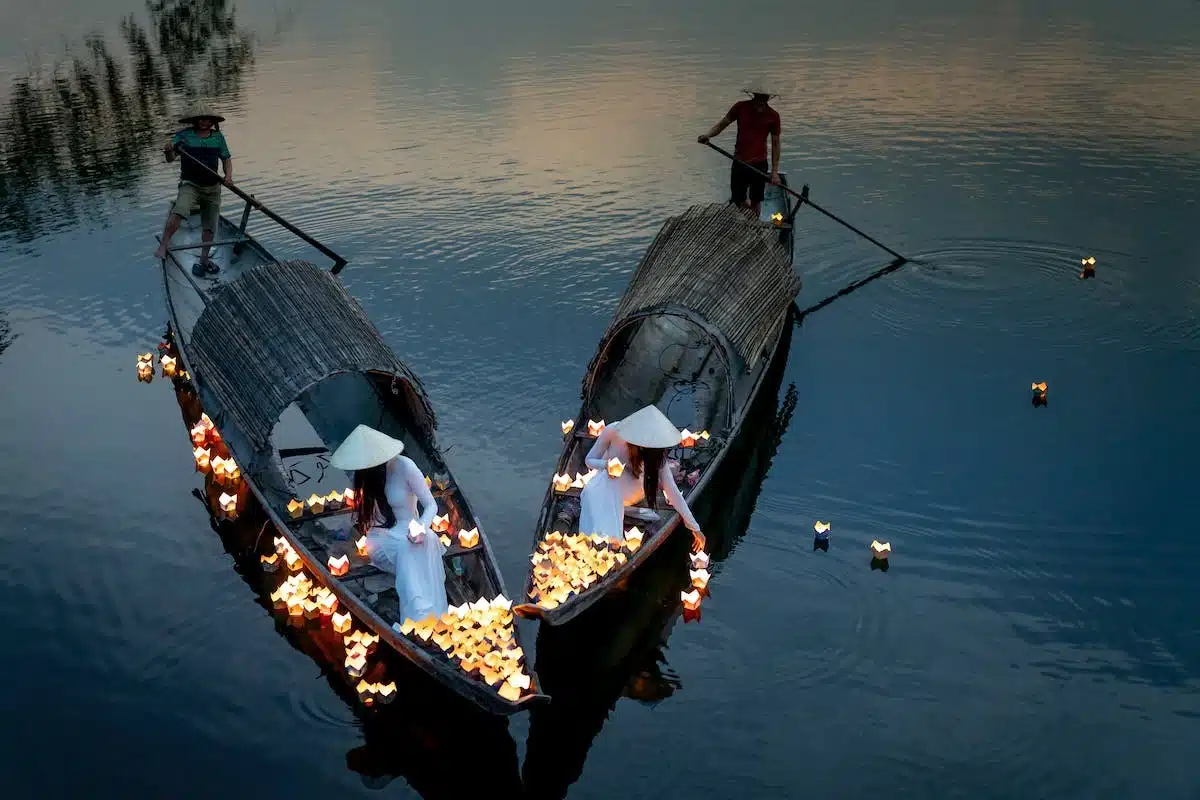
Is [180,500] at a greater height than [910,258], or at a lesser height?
lesser

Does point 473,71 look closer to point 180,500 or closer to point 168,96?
point 168,96

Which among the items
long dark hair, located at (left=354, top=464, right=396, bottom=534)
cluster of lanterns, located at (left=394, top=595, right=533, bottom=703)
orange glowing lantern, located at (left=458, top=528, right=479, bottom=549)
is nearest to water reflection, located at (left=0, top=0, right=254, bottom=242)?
long dark hair, located at (left=354, top=464, right=396, bottom=534)

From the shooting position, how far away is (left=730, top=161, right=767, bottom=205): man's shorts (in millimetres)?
13250

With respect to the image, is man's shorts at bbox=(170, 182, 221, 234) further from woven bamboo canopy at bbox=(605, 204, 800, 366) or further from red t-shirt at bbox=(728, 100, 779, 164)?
red t-shirt at bbox=(728, 100, 779, 164)

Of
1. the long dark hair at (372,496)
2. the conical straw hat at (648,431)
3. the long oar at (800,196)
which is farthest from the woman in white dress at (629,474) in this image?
the long oar at (800,196)

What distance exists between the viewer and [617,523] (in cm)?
815

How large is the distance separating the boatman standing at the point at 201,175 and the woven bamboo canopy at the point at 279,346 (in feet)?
9.72

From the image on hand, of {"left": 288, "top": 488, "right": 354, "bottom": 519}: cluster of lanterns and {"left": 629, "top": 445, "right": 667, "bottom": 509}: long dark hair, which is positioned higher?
{"left": 629, "top": 445, "right": 667, "bottom": 509}: long dark hair

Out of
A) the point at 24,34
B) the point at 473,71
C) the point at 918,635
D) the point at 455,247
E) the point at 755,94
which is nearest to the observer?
the point at 918,635

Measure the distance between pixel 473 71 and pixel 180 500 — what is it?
1659cm

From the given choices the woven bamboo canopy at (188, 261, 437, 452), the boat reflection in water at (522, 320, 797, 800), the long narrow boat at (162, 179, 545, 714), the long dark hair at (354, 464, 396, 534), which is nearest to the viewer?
the long narrow boat at (162, 179, 545, 714)

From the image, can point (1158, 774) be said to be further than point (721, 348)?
No

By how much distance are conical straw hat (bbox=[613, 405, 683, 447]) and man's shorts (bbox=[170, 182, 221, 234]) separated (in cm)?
678

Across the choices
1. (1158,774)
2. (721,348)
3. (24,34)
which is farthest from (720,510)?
(24,34)
